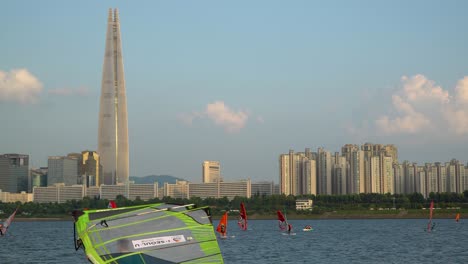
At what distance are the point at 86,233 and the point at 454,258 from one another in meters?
50.5

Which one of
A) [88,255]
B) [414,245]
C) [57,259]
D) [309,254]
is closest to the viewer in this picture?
[88,255]

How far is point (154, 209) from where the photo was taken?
2084cm

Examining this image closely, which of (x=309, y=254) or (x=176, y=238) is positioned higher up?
(x=176, y=238)

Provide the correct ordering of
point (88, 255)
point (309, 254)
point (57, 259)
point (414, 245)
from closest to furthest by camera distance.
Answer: point (88, 255) < point (57, 259) < point (309, 254) < point (414, 245)

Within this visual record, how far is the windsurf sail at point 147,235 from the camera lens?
65.4 feet

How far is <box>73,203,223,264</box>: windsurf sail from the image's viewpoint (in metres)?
19.9

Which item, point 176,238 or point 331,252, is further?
point 331,252

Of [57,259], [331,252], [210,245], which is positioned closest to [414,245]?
[331,252]

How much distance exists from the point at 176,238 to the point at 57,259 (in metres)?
46.6

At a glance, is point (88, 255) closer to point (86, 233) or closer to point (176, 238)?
point (86, 233)

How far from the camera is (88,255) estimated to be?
777 inches

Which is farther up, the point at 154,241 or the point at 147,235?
the point at 147,235

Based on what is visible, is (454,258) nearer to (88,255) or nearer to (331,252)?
(331,252)

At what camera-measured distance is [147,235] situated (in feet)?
65.9
